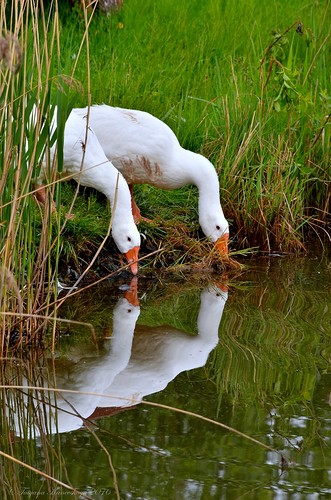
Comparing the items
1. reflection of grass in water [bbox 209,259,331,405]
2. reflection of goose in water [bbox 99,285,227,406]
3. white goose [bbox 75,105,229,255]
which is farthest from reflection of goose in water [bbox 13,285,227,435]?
white goose [bbox 75,105,229,255]

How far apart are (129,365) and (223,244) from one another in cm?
195

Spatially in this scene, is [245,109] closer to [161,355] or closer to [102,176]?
[102,176]

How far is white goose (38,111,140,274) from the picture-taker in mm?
5758

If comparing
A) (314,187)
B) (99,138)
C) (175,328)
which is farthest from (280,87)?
(175,328)

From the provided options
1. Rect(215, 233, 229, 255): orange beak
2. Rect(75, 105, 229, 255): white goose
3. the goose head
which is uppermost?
Rect(75, 105, 229, 255): white goose

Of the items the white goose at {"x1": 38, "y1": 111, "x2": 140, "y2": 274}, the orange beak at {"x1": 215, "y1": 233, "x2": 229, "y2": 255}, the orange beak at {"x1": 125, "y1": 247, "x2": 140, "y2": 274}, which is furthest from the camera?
the orange beak at {"x1": 215, "y1": 233, "x2": 229, "y2": 255}

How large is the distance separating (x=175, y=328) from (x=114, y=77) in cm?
276

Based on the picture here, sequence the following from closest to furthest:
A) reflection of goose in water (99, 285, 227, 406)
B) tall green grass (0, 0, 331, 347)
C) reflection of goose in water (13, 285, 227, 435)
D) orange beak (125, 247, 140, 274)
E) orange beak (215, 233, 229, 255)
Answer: reflection of goose in water (13, 285, 227, 435) → reflection of goose in water (99, 285, 227, 406) → orange beak (125, 247, 140, 274) → orange beak (215, 233, 229, 255) → tall green grass (0, 0, 331, 347)

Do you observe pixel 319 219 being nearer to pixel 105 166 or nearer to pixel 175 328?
pixel 105 166

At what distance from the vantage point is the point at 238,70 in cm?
788

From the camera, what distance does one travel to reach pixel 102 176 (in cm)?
598

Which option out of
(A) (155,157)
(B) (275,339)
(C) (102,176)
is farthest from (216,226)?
(B) (275,339)

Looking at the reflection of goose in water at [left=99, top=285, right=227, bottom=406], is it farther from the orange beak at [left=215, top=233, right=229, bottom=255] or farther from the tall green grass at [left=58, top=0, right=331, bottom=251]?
the tall green grass at [left=58, top=0, right=331, bottom=251]

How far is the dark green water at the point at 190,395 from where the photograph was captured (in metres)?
3.33
